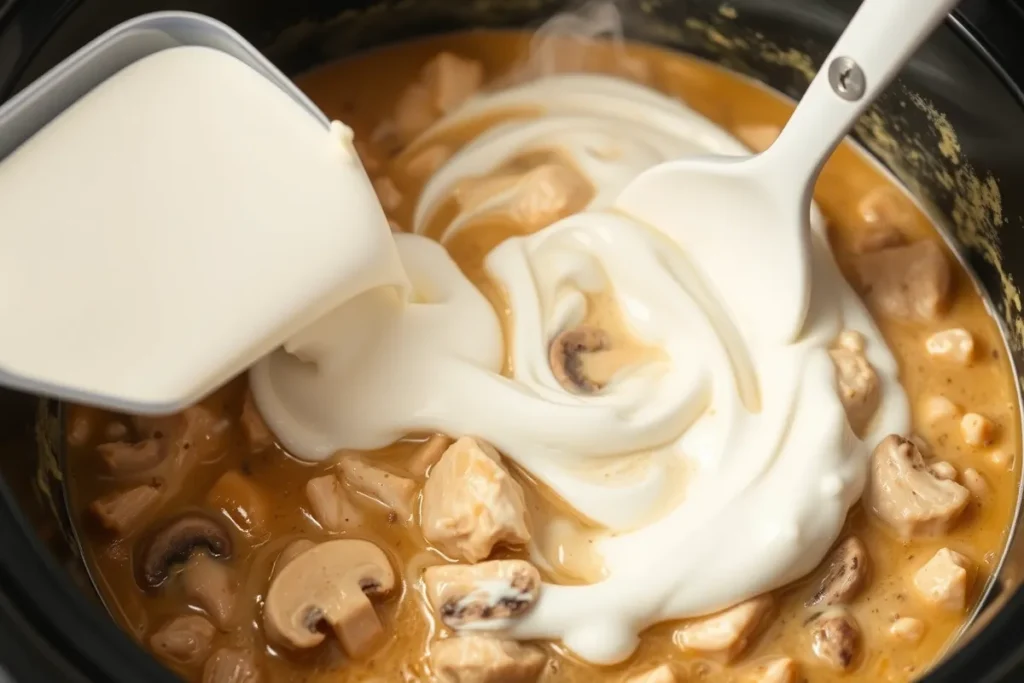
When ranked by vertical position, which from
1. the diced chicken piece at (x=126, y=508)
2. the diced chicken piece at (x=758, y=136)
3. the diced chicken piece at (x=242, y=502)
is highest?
the diced chicken piece at (x=758, y=136)

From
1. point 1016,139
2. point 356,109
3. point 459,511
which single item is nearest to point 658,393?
point 459,511

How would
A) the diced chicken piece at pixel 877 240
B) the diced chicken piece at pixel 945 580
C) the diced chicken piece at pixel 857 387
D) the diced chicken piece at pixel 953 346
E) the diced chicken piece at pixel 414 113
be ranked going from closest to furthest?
1. the diced chicken piece at pixel 945 580
2. the diced chicken piece at pixel 857 387
3. the diced chicken piece at pixel 953 346
4. the diced chicken piece at pixel 877 240
5. the diced chicken piece at pixel 414 113

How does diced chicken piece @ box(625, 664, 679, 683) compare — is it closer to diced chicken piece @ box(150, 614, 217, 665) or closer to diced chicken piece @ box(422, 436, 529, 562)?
diced chicken piece @ box(422, 436, 529, 562)

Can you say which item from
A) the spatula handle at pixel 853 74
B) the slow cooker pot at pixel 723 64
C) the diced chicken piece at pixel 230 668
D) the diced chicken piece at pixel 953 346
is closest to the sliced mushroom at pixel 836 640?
the slow cooker pot at pixel 723 64

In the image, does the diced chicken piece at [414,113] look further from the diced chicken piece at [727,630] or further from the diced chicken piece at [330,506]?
→ the diced chicken piece at [727,630]

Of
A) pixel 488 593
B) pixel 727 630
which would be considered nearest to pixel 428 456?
pixel 488 593

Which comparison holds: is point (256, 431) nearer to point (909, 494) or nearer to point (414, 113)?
point (414, 113)

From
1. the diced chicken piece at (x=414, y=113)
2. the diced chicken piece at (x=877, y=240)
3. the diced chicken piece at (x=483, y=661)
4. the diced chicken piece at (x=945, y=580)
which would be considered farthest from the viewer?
the diced chicken piece at (x=414, y=113)
